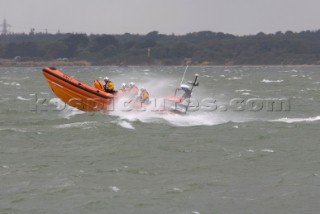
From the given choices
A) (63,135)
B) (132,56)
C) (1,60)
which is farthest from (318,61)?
(63,135)

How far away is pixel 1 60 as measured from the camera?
148 m

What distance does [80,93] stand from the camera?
967 inches

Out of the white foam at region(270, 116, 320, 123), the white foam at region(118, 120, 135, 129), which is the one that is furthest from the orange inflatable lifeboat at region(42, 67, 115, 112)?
the white foam at region(270, 116, 320, 123)

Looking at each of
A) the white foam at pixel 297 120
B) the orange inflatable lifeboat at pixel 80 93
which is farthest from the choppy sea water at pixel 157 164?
the orange inflatable lifeboat at pixel 80 93

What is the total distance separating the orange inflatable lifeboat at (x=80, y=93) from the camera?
24.4 m

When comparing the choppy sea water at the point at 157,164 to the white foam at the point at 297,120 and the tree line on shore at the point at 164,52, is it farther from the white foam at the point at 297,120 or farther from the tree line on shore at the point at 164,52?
the tree line on shore at the point at 164,52

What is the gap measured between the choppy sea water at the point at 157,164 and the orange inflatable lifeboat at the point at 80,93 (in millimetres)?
527

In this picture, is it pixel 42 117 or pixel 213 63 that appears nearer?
pixel 42 117

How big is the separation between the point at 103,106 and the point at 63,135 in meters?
5.16

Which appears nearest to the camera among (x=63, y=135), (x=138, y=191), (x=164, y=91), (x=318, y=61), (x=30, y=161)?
(x=138, y=191)

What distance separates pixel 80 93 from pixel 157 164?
9743 mm

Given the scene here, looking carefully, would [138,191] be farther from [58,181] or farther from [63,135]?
[63,135]

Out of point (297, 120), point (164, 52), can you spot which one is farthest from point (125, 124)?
point (164, 52)

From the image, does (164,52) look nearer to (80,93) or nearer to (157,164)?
(80,93)
